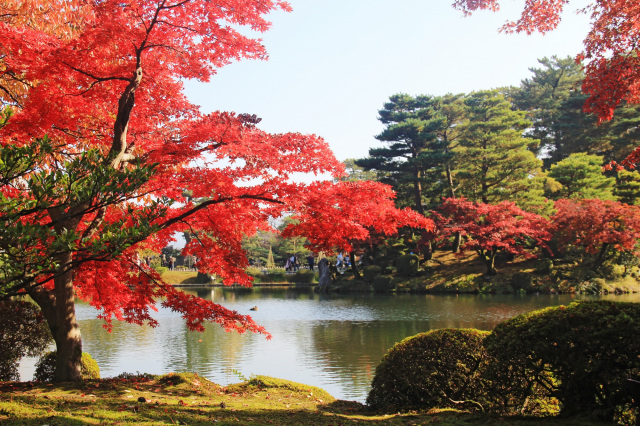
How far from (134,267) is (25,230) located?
3.85 m

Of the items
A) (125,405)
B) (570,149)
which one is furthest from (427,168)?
(125,405)

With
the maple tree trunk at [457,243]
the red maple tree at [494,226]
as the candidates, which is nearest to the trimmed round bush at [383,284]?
the red maple tree at [494,226]

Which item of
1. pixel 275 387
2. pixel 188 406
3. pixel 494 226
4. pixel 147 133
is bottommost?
pixel 275 387

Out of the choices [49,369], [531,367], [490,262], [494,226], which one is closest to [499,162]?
[494,226]

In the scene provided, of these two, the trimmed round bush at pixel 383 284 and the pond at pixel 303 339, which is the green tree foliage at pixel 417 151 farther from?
the pond at pixel 303 339

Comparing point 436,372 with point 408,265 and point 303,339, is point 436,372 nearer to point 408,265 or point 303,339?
point 303,339

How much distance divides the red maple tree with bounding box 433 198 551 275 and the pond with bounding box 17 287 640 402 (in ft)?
10.7

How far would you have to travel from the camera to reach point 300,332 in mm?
13562

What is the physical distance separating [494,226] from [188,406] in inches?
833

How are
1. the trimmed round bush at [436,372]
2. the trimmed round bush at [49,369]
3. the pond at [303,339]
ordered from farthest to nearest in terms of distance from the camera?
the pond at [303,339] → the trimmed round bush at [49,369] → the trimmed round bush at [436,372]

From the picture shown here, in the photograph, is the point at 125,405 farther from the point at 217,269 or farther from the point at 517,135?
the point at 517,135

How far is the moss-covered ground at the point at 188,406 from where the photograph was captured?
3.79 meters

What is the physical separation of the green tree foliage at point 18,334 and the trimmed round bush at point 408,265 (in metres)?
21.9

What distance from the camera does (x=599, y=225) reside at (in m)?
20.8
